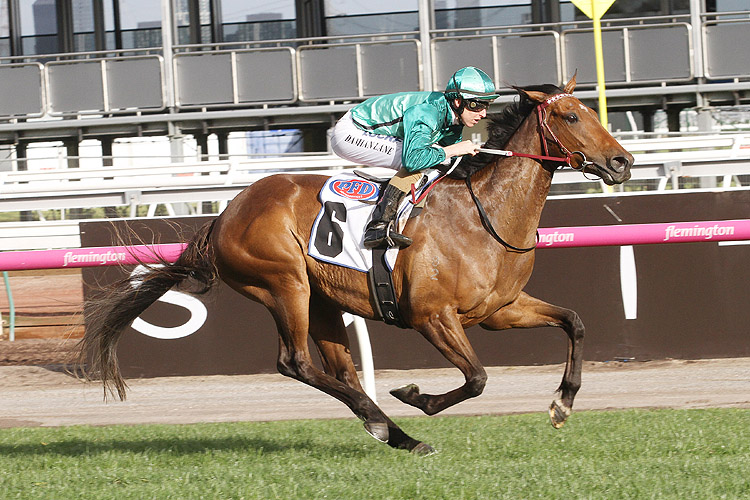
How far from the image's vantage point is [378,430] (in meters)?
4.57

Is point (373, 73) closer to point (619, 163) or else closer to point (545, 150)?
point (545, 150)

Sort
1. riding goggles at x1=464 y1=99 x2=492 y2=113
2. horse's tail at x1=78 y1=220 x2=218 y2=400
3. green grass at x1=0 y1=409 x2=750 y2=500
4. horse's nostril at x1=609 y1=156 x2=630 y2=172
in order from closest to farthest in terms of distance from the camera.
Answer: green grass at x1=0 y1=409 x2=750 y2=500 < horse's nostril at x1=609 y1=156 x2=630 y2=172 < riding goggles at x1=464 y1=99 x2=492 y2=113 < horse's tail at x1=78 y1=220 x2=218 y2=400

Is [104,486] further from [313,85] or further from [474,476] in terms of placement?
[313,85]

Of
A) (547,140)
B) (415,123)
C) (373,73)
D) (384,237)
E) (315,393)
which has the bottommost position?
(315,393)

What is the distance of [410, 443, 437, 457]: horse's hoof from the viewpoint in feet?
15.1

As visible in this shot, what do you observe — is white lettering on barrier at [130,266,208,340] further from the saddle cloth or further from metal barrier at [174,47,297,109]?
metal barrier at [174,47,297,109]

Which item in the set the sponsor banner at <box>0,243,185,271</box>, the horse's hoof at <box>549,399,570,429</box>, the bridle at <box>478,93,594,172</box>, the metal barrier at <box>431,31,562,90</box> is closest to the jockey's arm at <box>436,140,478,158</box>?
the bridle at <box>478,93,594,172</box>

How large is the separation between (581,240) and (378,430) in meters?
2.43

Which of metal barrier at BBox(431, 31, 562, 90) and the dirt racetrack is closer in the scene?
the dirt racetrack

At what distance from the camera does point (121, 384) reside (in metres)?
5.23

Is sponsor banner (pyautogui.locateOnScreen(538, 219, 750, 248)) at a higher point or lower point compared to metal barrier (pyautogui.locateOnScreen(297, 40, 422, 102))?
lower


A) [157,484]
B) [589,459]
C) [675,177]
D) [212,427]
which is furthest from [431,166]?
[675,177]

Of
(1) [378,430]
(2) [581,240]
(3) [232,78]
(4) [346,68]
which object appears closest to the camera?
(1) [378,430]

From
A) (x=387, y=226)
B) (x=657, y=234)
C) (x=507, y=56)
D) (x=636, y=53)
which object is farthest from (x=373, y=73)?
(x=387, y=226)
